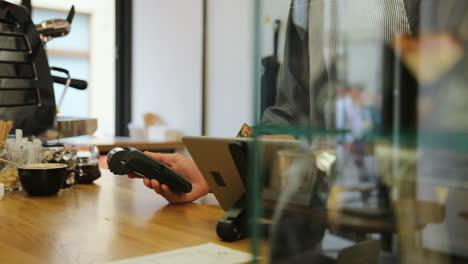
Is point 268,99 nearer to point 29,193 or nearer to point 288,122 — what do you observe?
point 288,122

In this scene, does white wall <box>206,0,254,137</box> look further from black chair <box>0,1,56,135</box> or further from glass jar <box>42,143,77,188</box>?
glass jar <box>42,143,77,188</box>

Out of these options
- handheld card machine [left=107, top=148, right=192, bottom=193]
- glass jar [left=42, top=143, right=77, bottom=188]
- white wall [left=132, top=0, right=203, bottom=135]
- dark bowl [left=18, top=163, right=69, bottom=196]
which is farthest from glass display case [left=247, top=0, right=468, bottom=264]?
white wall [left=132, top=0, right=203, bottom=135]

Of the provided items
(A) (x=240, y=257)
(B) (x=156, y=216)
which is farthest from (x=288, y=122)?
(B) (x=156, y=216)

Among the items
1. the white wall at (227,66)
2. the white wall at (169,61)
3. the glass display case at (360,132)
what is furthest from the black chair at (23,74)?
the white wall at (169,61)

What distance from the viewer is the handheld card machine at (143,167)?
1.13 meters

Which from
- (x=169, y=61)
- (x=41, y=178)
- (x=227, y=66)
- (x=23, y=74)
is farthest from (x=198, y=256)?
(x=169, y=61)

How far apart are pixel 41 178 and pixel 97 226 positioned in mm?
387

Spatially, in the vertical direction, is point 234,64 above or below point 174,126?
above

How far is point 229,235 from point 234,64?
2.60 m

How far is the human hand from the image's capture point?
3.85ft

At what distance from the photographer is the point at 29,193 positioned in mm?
1280

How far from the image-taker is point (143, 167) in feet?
3.74

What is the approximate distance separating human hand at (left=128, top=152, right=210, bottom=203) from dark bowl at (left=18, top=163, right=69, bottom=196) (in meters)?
0.21

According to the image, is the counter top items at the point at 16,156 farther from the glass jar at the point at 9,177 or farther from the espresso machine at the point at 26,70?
the espresso machine at the point at 26,70
